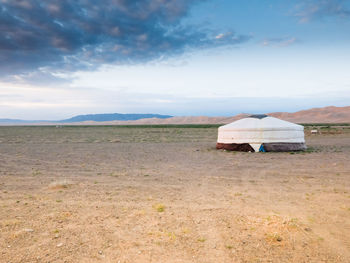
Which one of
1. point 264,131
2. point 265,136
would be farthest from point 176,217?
point 265,136

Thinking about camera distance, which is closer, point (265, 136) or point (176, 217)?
point (176, 217)

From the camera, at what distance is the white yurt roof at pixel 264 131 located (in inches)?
568

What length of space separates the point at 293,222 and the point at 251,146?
10773 millimetres

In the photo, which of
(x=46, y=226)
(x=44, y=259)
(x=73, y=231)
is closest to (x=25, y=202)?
(x=46, y=226)

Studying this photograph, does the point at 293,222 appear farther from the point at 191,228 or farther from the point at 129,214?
the point at 129,214

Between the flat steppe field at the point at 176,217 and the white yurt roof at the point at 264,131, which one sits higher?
the white yurt roof at the point at 264,131

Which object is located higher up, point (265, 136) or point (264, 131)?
point (264, 131)

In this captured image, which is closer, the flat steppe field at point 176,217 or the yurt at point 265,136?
the flat steppe field at point 176,217

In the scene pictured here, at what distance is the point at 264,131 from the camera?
14430 millimetres

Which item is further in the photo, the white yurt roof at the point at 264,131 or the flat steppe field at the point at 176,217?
the white yurt roof at the point at 264,131

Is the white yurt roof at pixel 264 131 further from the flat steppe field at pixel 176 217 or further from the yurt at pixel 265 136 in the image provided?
the flat steppe field at pixel 176 217

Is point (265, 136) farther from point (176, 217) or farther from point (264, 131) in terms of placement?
point (176, 217)

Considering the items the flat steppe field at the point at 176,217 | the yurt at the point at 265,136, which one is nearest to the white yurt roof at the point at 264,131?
the yurt at the point at 265,136

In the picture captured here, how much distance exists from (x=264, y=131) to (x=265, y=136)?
0.28 meters
